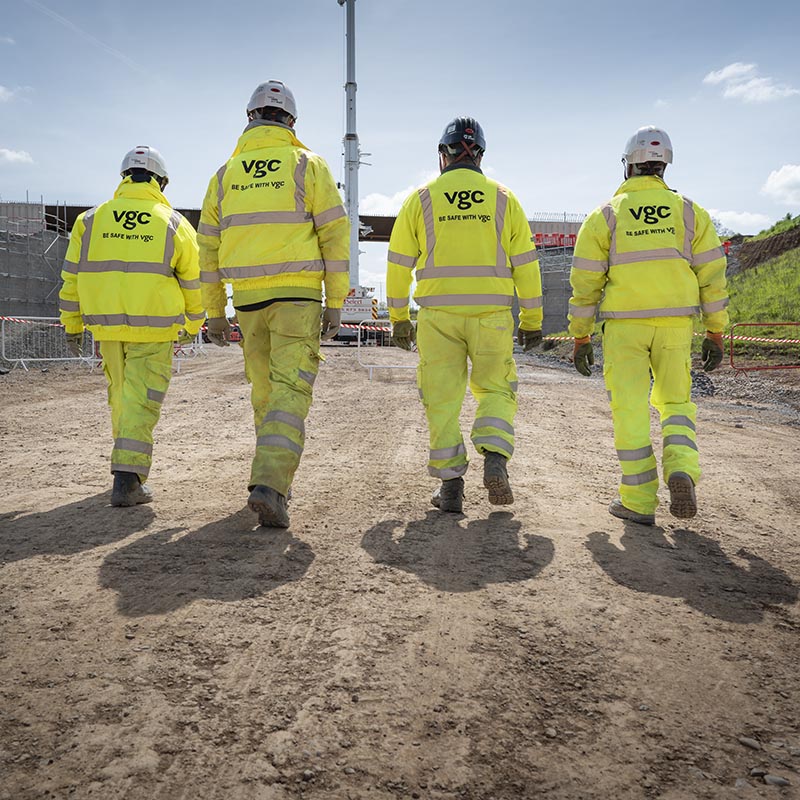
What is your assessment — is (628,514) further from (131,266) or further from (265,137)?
(131,266)

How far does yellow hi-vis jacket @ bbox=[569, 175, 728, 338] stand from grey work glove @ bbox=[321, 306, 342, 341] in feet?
4.94

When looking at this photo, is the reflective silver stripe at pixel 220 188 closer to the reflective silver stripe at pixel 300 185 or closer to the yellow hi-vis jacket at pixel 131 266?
the reflective silver stripe at pixel 300 185

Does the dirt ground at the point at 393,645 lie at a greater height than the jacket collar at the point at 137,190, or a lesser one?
lesser

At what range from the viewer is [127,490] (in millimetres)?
3967

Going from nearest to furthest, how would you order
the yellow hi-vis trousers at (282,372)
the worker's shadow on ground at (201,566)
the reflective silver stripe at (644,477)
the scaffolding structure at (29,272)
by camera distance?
1. the worker's shadow on ground at (201,566)
2. the yellow hi-vis trousers at (282,372)
3. the reflective silver stripe at (644,477)
4. the scaffolding structure at (29,272)

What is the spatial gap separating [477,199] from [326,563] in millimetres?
2343

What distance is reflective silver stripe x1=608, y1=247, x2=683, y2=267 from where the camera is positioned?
13.0ft

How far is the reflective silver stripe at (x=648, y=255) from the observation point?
396cm

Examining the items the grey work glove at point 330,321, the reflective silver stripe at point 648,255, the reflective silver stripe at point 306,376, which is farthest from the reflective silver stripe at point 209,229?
the reflective silver stripe at point 648,255

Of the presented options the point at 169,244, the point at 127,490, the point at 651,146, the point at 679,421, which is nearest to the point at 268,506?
the point at 127,490

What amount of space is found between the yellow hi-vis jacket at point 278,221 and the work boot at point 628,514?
6.63 ft

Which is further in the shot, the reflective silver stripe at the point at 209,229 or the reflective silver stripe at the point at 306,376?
the reflective silver stripe at the point at 209,229

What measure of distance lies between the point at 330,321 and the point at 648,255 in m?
1.93

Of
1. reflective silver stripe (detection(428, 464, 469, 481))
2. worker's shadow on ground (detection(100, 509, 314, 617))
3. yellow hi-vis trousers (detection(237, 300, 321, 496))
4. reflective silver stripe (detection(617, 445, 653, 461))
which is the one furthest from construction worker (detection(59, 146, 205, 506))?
reflective silver stripe (detection(617, 445, 653, 461))
